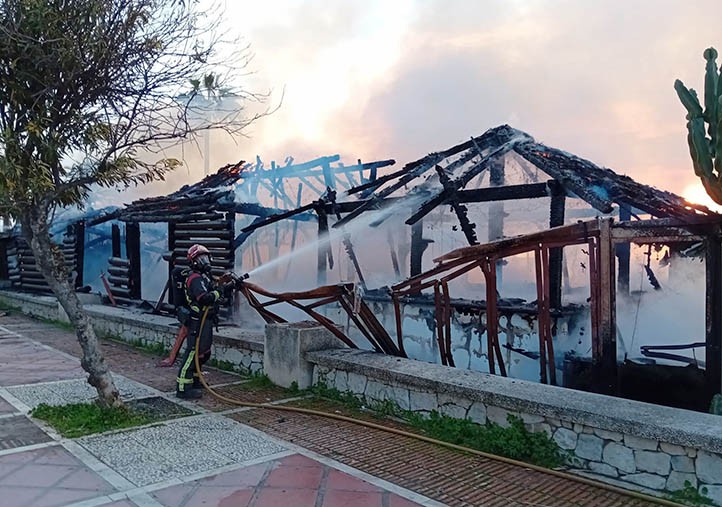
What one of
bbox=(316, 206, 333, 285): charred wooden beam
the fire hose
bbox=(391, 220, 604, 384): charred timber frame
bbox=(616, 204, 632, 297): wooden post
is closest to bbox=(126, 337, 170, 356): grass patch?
the fire hose

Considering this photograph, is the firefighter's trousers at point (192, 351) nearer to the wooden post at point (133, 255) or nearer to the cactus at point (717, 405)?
the cactus at point (717, 405)

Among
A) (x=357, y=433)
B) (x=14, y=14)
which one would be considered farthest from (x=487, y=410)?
(x=14, y=14)

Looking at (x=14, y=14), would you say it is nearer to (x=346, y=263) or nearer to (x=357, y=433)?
(x=357, y=433)

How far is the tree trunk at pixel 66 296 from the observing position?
223 inches

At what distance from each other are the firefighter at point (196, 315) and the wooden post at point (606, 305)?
4225mm

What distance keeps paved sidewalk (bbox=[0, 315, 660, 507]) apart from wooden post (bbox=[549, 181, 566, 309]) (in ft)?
10.2

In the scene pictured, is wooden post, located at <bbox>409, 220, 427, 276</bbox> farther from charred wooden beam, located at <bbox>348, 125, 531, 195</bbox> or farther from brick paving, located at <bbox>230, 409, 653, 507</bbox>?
brick paving, located at <bbox>230, 409, 653, 507</bbox>

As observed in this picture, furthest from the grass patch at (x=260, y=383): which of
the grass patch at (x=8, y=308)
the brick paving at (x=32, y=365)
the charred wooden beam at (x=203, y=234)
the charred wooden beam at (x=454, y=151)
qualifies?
the grass patch at (x=8, y=308)

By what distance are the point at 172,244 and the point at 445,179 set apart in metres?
5.61

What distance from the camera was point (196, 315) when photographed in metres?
7.00

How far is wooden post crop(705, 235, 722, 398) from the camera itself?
5.23 meters

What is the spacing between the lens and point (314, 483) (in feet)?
14.2

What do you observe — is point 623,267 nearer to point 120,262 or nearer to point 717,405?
point 717,405

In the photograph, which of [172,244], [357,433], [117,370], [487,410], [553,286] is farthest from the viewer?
[172,244]
